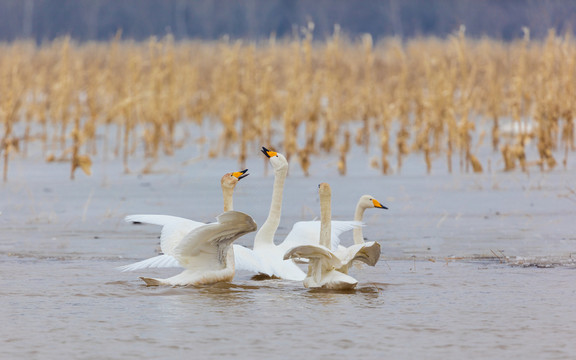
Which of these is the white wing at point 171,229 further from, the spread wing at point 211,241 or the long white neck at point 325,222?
the long white neck at point 325,222

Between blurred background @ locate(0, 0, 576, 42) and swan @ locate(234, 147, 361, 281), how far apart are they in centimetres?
6425

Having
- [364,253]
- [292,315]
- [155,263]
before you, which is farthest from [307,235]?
[292,315]

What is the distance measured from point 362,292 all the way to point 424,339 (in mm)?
1144

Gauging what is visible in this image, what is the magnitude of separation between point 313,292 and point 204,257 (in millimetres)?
601

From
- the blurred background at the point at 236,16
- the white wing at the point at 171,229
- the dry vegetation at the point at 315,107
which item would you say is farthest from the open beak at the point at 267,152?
the blurred background at the point at 236,16

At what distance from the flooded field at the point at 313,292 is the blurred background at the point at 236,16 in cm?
6152

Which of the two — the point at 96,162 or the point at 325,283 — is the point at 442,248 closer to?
the point at 325,283

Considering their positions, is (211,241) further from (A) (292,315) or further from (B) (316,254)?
(A) (292,315)

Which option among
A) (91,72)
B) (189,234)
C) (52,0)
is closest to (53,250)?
(189,234)

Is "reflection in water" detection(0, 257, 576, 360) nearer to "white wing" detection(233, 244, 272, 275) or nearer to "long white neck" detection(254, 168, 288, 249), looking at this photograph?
"white wing" detection(233, 244, 272, 275)

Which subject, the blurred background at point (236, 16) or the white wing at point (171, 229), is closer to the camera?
the white wing at point (171, 229)

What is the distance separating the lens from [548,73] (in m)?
10.6

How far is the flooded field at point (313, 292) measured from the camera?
12.4 feet

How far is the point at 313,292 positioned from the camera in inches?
197
